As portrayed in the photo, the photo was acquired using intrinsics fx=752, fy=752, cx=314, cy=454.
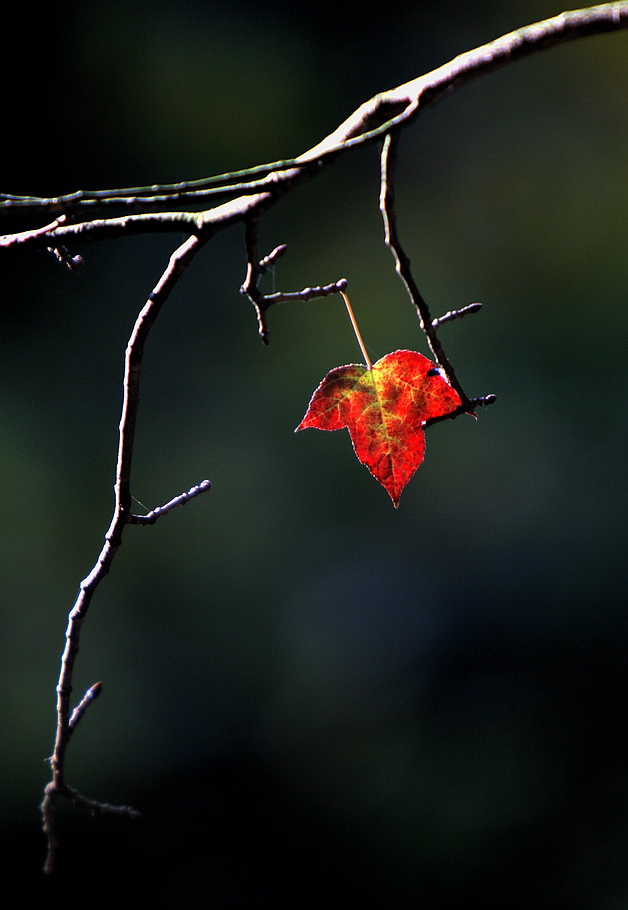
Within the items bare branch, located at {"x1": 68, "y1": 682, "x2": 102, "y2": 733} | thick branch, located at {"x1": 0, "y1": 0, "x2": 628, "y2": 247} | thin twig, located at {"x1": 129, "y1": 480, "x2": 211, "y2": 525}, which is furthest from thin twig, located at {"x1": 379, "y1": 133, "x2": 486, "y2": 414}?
bare branch, located at {"x1": 68, "y1": 682, "x2": 102, "y2": 733}

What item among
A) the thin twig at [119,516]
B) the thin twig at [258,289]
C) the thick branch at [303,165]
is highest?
the thick branch at [303,165]

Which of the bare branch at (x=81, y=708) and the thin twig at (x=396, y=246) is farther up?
the thin twig at (x=396, y=246)

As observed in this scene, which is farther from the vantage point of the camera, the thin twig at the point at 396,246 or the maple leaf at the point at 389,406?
the maple leaf at the point at 389,406

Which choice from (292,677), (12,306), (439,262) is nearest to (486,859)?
(292,677)

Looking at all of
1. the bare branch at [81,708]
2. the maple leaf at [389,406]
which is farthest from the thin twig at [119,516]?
the maple leaf at [389,406]

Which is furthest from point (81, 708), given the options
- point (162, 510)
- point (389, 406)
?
point (389, 406)

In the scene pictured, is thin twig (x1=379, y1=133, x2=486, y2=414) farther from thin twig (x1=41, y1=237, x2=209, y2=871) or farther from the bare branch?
the bare branch

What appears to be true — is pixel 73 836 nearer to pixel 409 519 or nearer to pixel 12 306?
pixel 409 519

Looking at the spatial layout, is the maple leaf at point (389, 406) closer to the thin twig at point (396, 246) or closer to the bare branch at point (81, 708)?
the thin twig at point (396, 246)

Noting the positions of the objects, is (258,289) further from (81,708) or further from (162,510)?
(81,708)
